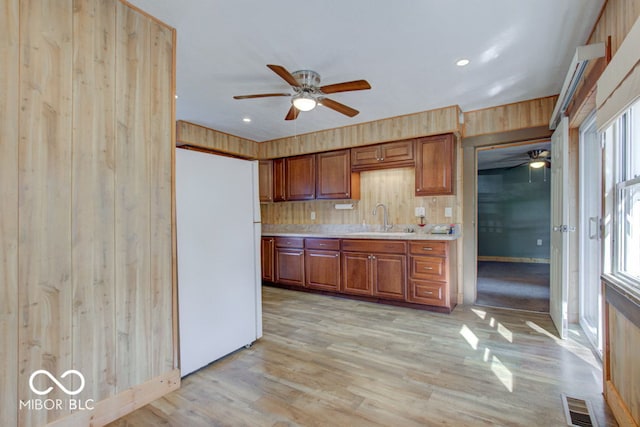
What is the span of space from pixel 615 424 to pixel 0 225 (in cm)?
328

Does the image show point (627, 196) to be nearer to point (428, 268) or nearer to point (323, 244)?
point (428, 268)

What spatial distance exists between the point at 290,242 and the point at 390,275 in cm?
164

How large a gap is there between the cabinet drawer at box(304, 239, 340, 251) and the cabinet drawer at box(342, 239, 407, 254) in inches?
5.0

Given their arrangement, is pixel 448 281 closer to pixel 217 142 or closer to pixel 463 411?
pixel 463 411

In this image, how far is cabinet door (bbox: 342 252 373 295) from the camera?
4027mm

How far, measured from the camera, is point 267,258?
16.3ft

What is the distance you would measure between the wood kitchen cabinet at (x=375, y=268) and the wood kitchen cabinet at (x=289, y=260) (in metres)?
0.74

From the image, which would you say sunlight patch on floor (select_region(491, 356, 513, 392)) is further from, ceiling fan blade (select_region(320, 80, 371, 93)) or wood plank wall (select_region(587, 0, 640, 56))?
ceiling fan blade (select_region(320, 80, 371, 93))

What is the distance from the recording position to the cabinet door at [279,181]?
526 cm

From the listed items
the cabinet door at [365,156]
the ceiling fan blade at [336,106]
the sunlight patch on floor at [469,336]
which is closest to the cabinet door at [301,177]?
the cabinet door at [365,156]

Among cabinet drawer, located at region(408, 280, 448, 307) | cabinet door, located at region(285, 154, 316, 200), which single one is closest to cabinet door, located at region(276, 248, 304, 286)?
cabinet door, located at region(285, 154, 316, 200)

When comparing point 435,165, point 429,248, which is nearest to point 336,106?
point 435,165

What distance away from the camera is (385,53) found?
251 centimetres

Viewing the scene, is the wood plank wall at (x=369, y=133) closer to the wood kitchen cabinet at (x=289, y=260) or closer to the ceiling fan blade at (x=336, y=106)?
the ceiling fan blade at (x=336, y=106)
